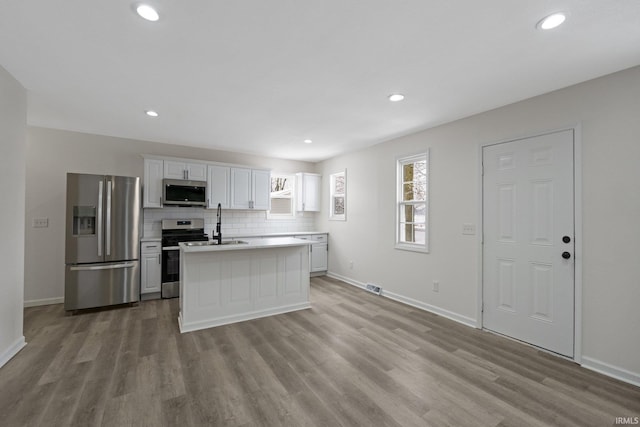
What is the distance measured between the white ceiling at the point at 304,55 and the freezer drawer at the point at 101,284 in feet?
6.57

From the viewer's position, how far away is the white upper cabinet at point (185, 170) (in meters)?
4.57

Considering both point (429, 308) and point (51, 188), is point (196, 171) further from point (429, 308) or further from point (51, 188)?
point (429, 308)

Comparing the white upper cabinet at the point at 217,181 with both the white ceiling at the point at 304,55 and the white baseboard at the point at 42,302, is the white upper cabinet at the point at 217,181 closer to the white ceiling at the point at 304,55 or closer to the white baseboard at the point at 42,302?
the white ceiling at the point at 304,55

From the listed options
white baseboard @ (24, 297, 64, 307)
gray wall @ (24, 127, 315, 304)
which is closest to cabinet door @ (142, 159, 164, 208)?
gray wall @ (24, 127, 315, 304)

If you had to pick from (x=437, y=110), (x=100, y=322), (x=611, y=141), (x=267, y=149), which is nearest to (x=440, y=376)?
(x=611, y=141)

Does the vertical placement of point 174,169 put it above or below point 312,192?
above

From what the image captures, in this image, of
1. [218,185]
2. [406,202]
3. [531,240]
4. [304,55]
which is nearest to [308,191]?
[218,185]

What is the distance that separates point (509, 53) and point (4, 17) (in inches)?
137

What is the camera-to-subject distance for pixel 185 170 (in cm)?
469

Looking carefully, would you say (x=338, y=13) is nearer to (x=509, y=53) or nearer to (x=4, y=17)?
(x=509, y=53)

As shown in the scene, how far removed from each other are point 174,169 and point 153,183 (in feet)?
1.29

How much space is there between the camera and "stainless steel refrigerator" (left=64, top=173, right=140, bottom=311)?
11.8 feet

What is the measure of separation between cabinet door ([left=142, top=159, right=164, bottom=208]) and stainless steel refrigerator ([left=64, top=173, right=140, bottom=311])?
413 mm
